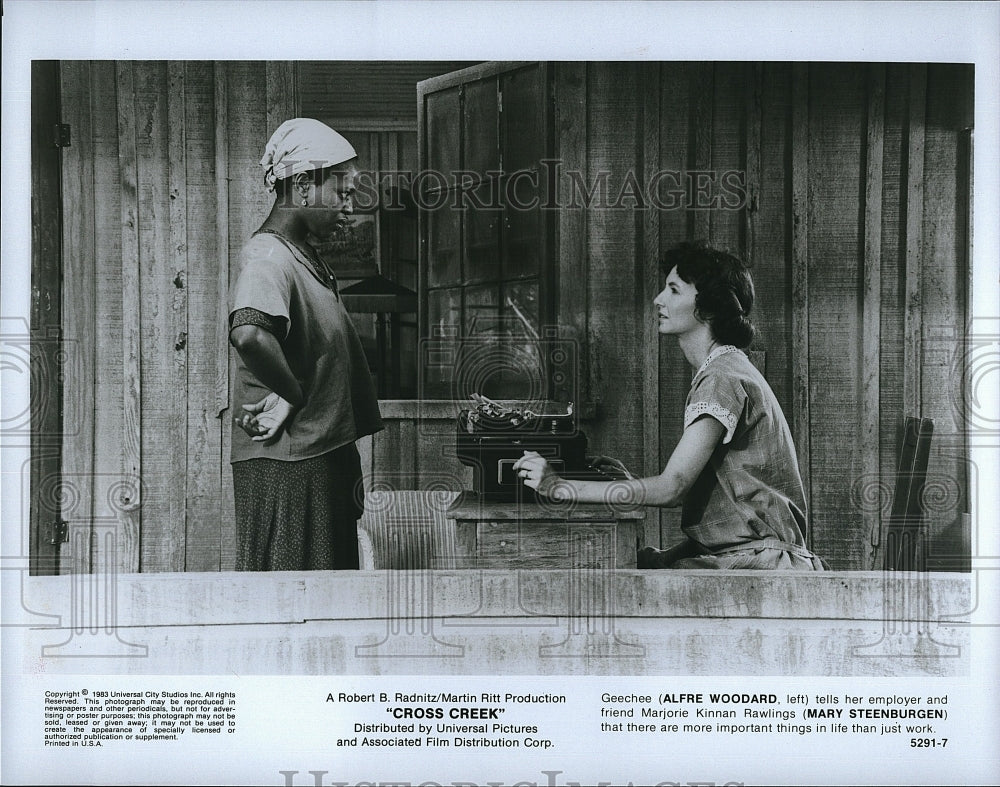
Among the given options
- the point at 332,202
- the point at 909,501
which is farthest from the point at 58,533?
the point at 909,501

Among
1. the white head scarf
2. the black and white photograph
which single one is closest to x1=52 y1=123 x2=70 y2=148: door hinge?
the black and white photograph

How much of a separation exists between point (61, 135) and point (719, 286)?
2.72 meters

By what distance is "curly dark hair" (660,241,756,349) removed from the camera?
3.24 metres

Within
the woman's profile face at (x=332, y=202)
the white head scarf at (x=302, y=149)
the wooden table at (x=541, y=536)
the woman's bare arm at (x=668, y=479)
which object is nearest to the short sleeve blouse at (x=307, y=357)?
the woman's profile face at (x=332, y=202)

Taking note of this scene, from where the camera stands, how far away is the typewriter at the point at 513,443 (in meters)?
3.21

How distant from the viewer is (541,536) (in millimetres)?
3184

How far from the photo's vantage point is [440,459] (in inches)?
128

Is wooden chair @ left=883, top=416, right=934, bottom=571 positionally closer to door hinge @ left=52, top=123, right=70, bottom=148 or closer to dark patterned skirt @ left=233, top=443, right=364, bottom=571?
dark patterned skirt @ left=233, top=443, right=364, bottom=571

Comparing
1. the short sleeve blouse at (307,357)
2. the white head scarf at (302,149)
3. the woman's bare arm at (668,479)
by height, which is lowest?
the woman's bare arm at (668,479)

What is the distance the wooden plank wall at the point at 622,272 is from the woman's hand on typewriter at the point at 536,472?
0.23 m

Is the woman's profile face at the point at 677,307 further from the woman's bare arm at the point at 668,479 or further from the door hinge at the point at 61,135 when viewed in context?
the door hinge at the point at 61,135

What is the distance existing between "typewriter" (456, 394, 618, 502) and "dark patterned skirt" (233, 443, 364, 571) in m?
0.50

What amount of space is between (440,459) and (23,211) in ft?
6.32

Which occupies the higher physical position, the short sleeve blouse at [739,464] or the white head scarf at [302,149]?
the white head scarf at [302,149]
